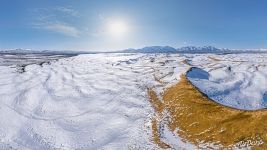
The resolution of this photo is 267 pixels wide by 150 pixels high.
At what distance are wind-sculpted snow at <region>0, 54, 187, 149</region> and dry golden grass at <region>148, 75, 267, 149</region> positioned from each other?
8.99 ft

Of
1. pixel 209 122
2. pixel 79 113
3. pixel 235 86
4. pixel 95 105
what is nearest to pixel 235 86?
pixel 235 86

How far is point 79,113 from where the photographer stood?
37.9 meters

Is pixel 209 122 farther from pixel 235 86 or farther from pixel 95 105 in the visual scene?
pixel 235 86

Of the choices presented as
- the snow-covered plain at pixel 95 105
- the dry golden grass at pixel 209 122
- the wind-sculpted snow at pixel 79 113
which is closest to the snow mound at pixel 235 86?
the snow-covered plain at pixel 95 105

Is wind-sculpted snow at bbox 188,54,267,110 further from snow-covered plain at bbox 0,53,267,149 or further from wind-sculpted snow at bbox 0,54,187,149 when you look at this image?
wind-sculpted snow at bbox 0,54,187,149

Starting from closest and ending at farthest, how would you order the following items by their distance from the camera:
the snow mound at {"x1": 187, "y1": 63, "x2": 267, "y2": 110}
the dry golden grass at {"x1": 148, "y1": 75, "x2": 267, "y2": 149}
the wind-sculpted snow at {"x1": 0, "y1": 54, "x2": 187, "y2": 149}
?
the dry golden grass at {"x1": 148, "y1": 75, "x2": 267, "y2": 149}
the wind-sculpted snow at {"x1": 0, "y1": 54, "x2": 187, "y2": 149}
the snow mound at {"x1": 187, "y1": 63, "x2": 267, "y2": 110}

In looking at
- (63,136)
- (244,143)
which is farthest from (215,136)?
(63,136)

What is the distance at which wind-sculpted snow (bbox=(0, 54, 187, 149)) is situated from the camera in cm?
2945

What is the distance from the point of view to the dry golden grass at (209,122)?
2727 centimetres

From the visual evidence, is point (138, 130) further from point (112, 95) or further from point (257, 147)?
point (112, 95)

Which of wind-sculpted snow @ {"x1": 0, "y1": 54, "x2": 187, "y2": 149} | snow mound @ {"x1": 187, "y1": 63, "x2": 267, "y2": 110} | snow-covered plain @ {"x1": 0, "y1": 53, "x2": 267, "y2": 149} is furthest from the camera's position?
snow mound @ {"x1": 187, "y1": 63, "x2": 267, "y2": 110}

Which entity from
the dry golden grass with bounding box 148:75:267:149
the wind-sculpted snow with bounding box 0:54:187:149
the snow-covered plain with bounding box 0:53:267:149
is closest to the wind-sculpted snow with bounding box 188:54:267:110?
the snow-covered plain with bounding box 0:53:267:149

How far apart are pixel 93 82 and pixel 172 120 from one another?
25.1 metres

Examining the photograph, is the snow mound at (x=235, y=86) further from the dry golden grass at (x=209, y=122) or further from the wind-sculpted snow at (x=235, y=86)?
the dry golden grass at (x=209, y=122)
